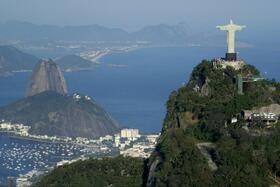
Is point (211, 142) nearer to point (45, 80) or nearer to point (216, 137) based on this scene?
point (216, 137)

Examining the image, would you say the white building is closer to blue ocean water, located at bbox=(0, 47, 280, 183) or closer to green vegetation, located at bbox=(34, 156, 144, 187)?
blue ocean water, located at bbox=(0, 47, 280, 183)

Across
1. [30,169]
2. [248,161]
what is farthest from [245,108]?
[30,169]

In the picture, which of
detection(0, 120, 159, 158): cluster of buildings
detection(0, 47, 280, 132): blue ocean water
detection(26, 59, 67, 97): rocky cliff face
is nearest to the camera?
detection(0, 120, 159, 158): cluster of buildings

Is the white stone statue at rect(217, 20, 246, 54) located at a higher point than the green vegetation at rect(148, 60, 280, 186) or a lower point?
higher

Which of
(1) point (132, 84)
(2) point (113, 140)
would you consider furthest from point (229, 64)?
(1) point (132, 84)

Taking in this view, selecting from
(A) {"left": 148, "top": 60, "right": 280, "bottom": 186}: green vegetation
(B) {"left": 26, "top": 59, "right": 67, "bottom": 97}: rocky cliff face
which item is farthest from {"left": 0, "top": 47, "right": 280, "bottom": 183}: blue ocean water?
(A) {"left": 148, "top": 60, "right": 280, "bottom": 186}: green vegetation

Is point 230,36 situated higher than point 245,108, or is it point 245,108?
point 230,36

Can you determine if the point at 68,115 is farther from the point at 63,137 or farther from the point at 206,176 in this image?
the point at 206,176
